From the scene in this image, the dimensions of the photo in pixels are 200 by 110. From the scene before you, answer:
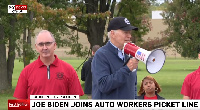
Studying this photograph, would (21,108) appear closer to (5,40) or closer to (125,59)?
(125,59)

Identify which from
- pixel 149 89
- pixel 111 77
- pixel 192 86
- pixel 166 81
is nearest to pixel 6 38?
pixel 166 81

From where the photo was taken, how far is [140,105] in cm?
575

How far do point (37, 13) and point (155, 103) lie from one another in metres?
18.4

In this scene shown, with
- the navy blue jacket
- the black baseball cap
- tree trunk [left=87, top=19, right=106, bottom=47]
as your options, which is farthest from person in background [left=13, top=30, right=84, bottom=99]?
tree trunk [left=87, top=19, right=106, bottom=47]

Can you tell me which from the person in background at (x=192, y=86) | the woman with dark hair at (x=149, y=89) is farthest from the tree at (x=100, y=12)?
the person in background at (x=192, y=86)

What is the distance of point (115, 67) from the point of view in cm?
655

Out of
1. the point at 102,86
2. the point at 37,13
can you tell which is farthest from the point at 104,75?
the point at 37,13

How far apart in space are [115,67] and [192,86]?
4.24ft

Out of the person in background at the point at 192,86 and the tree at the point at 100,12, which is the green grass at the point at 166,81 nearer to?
the tree at the point at 100,12

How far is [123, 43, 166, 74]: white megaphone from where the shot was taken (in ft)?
20.4

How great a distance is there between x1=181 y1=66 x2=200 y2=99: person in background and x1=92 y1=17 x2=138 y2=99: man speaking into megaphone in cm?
94

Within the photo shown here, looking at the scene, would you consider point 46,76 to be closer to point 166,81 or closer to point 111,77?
point 111,77

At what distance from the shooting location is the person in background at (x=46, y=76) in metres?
6.76

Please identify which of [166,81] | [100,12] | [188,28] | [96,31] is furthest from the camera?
[166,81]
